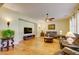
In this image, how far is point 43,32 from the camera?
3.13 m

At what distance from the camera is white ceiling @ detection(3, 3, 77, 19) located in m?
2.88

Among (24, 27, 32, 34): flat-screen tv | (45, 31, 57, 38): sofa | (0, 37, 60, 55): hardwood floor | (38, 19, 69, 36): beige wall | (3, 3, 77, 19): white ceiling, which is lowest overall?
(0, 37, 60, 55): hardwood floor

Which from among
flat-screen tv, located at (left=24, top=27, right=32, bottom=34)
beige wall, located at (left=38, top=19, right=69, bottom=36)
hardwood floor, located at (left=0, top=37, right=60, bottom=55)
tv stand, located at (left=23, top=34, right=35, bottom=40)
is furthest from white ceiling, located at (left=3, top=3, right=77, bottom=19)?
hardwood floor, located at (left=0, top=37, right=60, bottom=55)

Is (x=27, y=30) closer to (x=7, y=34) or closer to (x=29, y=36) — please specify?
(x=29, y=36)

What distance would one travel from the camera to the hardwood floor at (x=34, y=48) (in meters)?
2.86

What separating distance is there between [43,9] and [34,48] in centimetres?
92

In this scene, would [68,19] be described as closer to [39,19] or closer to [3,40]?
[39,19]

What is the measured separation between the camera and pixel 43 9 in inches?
117

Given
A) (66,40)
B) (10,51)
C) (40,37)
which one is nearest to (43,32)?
(40,37)

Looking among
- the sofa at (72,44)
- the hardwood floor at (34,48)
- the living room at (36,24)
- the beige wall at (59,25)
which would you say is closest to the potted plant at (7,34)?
the living room at (36,24)

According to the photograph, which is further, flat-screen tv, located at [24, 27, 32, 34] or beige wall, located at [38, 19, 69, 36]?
flat-screen tv, located at [24, 27, 32, 34]

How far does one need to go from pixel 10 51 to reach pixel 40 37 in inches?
30.8

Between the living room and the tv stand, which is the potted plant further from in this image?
the tv stand
